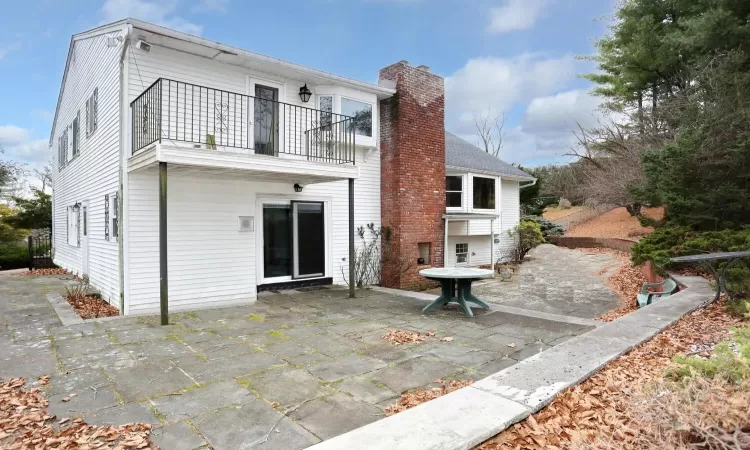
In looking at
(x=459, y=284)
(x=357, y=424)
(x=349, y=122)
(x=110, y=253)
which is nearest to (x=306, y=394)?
(x=357, y=424)

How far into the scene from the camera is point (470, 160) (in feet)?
51.4

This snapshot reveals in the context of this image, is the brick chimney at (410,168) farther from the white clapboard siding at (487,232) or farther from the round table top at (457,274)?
the round table top at (457,274)

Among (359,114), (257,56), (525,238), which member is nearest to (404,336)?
(257,56)

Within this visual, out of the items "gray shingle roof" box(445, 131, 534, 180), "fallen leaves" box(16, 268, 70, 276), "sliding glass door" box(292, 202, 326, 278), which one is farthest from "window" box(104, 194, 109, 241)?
"gray shingle roof" box(445, 131, 534, 180)

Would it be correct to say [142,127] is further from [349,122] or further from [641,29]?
[641,29]

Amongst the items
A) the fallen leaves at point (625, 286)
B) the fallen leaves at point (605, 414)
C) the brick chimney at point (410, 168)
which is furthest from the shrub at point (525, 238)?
the fallen leaves at point (605, 414)

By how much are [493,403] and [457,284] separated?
4217 millimetres

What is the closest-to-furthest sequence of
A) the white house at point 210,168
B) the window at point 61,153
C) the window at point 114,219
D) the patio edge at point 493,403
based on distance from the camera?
the patio edge at point 493,403 → the white house at point 210,168 → the window at point 114,219 → the window at point 61,153

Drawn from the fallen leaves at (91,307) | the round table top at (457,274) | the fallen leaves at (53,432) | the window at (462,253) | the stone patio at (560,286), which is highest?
the round table top at (457,274)

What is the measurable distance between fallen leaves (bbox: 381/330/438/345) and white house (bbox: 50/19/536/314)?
3380 mm

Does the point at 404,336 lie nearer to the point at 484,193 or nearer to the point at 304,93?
the point at 304,93

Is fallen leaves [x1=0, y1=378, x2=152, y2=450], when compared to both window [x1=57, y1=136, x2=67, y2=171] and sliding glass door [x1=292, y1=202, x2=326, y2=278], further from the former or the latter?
window [x1=57, y1=136, x2=67, y2=171]

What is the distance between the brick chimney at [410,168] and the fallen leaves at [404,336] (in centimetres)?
478

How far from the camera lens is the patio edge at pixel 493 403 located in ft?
8.85
